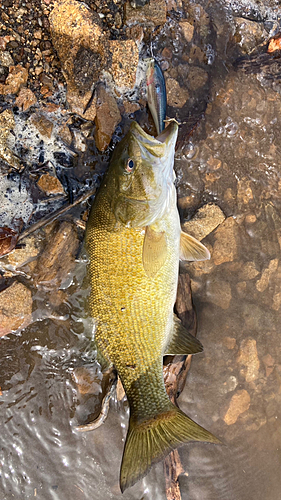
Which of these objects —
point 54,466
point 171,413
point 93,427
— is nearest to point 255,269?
point 171,413

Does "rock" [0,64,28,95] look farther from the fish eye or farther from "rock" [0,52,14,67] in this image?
the fish eye

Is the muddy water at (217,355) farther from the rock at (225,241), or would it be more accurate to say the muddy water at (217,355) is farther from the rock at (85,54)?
the rock at (85,54)

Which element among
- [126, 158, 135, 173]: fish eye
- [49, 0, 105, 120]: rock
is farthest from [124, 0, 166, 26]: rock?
[126, 158, 135, 173]: fish eye

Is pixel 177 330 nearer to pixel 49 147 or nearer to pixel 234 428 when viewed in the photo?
pixel 234 428

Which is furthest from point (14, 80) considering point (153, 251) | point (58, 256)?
point (153, 251)

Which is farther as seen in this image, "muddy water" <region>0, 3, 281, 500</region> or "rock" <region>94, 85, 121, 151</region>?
"muddy water" <region>0, 3, 281, 500</region>

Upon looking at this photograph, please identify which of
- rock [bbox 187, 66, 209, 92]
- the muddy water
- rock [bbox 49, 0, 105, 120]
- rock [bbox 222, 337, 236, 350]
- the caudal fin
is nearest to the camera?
the caudal fin
